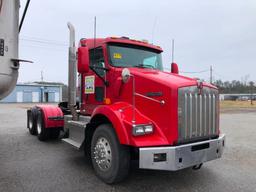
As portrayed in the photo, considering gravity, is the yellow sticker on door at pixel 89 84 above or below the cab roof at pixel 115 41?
below

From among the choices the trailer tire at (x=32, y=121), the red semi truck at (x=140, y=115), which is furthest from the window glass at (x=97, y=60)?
the trailer tire at (x=32, y=121)

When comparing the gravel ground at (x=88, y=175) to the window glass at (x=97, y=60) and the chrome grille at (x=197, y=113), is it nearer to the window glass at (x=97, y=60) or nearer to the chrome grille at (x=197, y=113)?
the chrome grille at (x=197, y=113)

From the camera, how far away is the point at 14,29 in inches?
179

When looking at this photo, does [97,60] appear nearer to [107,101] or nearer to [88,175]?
[107,101]

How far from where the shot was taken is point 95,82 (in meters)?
5.71

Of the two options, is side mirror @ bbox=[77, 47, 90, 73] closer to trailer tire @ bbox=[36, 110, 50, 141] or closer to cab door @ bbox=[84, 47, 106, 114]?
cab door @ bbox=[84, 47, 106, 114]

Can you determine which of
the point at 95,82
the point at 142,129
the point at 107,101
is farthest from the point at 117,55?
the point at 142,129

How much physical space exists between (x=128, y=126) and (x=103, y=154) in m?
0.89

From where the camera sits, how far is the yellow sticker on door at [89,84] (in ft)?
19.0

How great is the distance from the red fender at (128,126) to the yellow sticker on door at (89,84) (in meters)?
1.25

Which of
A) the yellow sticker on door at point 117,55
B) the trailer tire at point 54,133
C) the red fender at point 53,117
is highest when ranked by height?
the yellow sticker on door at point 117,55

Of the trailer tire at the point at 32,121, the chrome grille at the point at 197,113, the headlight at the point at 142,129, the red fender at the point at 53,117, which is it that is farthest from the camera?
the trailer tire at the point at 32,121

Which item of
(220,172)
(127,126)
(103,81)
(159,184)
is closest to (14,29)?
(103,81)

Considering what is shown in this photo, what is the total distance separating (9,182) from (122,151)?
2.03 m
